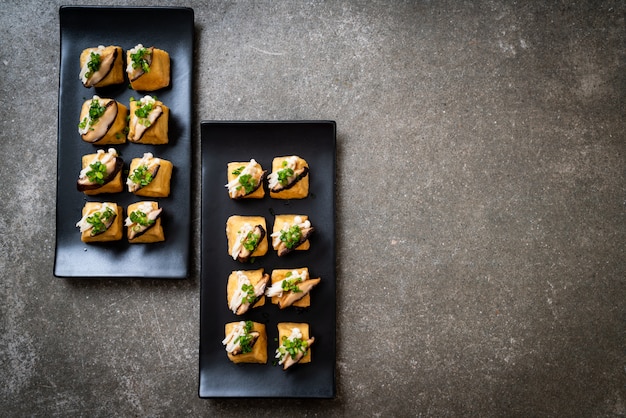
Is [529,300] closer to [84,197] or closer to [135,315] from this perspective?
[135,315]

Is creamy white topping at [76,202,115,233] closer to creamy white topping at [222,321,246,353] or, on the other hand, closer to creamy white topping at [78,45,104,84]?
creamy white topping at [78,45,104,84]

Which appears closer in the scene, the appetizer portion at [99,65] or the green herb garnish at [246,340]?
the green herb garnish at [246,340]

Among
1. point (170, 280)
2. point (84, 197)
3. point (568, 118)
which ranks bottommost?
point (170, 280)

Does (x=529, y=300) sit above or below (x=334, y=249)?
below

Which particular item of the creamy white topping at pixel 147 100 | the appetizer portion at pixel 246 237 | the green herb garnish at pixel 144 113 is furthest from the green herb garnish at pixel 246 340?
the creamy white topping at pixel 147 100

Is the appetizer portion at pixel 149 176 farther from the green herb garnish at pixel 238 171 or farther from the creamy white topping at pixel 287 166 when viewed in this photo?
the creamy white topping at pixel 287 166

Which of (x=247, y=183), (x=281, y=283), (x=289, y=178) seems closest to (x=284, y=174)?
(x=289, y=178)

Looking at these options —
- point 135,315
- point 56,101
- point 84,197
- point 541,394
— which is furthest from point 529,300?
point 56,101
